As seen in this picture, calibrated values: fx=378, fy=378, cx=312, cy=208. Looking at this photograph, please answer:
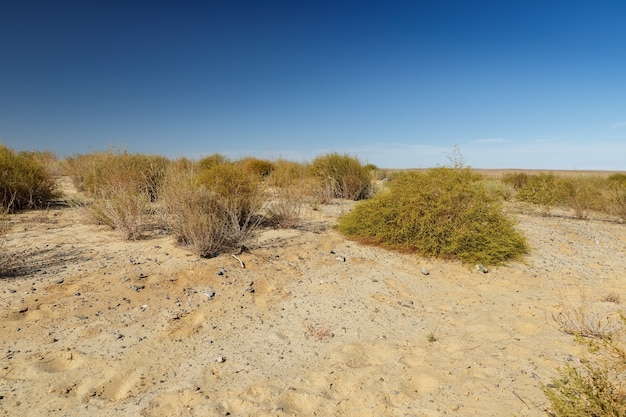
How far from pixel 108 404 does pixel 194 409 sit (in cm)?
57

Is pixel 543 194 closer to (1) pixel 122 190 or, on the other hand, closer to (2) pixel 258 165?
(1) pixel 122 190

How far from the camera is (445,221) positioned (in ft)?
18.4

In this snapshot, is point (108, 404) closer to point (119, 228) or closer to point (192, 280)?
point (192, 280)

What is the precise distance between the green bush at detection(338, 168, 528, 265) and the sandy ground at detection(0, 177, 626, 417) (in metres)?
0.27

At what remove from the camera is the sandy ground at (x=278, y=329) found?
2529 millimetres

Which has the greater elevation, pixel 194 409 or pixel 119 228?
pixel 119 228

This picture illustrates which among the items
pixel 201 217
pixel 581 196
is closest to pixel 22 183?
pixel 201 217

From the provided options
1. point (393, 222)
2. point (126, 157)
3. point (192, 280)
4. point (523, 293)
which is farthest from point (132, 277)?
point (126, 157)

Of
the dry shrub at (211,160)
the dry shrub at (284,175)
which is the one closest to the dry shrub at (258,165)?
the dry shrub at (211,160)

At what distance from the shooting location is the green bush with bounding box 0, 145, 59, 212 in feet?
25.2

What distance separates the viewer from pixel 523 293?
15.3 ft

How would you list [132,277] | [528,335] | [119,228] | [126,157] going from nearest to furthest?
[528,335] → [132,277] → [119,228] → [126,157]

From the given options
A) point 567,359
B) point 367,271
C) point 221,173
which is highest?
point 221,173

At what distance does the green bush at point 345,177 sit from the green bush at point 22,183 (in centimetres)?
681
